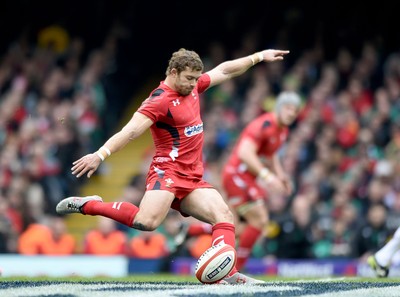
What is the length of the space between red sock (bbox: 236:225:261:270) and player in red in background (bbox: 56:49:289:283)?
9.19 ft

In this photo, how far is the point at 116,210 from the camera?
9.69 meters

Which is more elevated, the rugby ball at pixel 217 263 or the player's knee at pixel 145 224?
the player's knee at pixel 145 224

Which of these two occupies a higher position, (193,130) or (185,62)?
(185,62)

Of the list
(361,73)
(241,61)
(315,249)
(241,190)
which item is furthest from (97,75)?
(241,61)

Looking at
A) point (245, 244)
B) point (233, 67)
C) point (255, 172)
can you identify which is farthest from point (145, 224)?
point (255, 172)

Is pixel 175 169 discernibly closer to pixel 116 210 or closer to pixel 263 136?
pixel 116 210

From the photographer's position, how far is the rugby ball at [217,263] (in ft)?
30.3

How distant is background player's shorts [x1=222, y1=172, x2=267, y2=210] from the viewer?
42.6 feet

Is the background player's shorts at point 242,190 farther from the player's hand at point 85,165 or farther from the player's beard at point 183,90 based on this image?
the player's hand at point 85,165

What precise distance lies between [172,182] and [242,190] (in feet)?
11.4

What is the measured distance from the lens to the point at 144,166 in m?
19.7

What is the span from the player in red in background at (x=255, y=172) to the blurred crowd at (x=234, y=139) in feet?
3.98

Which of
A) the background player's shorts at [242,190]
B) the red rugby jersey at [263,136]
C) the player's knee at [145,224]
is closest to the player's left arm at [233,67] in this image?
the player's knee at [145,224]

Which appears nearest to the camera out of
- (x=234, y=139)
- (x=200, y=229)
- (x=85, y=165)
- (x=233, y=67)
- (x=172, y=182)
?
(x=85, y=165)
